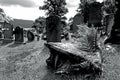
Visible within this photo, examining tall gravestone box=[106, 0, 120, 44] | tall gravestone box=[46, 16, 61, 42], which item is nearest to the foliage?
tall gravestone box=[46, 16, 61, 42]

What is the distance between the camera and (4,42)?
14.7 m

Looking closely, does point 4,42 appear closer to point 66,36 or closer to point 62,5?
point 66,36

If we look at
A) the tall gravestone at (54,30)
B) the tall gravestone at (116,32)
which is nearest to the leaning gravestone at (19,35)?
the tall gravestone at (54,30)

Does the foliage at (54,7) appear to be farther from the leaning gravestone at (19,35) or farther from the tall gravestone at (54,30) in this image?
the tall gravestone at (54,30)

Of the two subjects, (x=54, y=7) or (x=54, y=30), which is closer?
(x=54, y=30)

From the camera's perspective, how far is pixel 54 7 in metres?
34.8

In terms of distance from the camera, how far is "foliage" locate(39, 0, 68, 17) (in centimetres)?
3403

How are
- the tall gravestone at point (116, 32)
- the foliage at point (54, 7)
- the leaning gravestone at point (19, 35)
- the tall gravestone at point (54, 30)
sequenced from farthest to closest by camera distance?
the foliage at point (54, 7) → the leaning gravestone at point (19, 35) → the tall gravestone at point (54, 30) → the tall gravestone at point (116, 32)

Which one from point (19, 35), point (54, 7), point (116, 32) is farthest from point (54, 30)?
point (54, 7)

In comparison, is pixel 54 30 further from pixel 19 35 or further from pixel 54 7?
pixel 54 7

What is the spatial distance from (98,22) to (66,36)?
3.79 meters

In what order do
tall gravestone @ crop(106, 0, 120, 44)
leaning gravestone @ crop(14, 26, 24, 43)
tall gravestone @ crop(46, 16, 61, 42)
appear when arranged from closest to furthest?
tall gravestone @ crop(106, 0, 120, 44), tall gravestone @ crop(46, 16, 61, 42), leaning gravestone @ crop(14, 26, 24, 43)

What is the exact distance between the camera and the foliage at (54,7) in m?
34.0

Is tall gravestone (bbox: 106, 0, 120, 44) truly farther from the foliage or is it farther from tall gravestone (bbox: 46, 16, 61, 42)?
the foliage
